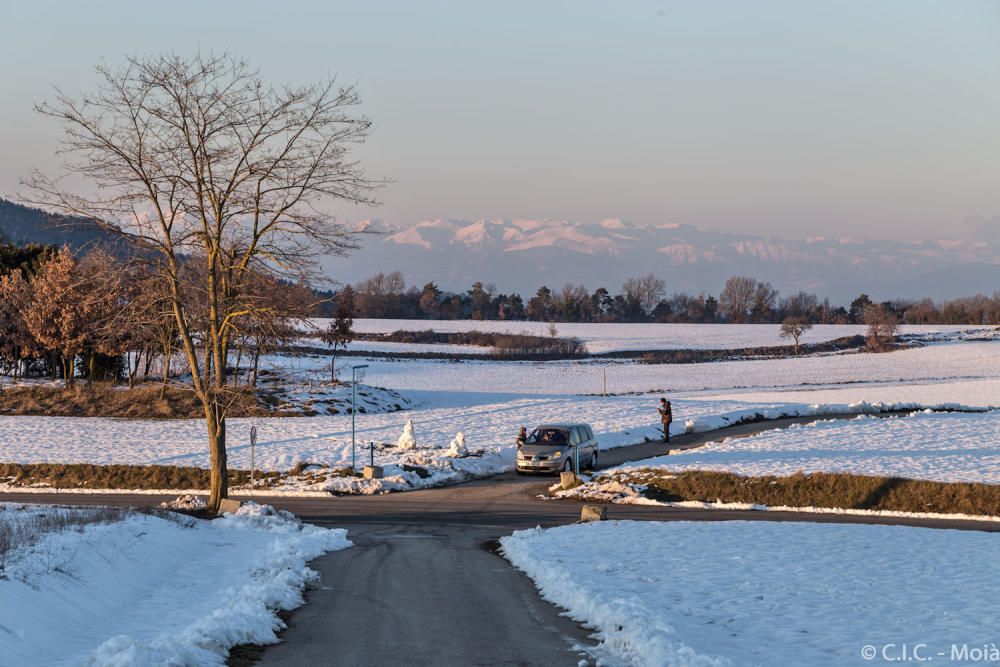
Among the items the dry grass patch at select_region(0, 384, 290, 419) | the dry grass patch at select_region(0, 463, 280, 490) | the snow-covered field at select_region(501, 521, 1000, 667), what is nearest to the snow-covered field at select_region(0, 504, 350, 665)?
the snow-covered field at select_region(501, 521, 1000, 667)

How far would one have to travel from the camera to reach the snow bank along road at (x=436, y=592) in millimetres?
10805

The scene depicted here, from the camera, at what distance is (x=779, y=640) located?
37.0 ft

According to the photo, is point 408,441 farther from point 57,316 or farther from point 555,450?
point 57,316

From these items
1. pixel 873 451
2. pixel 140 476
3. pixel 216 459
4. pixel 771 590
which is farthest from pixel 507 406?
pixel 771 590

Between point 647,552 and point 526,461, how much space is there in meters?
19.3

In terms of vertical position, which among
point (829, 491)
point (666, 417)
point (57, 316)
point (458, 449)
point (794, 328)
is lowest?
point (458, 449)

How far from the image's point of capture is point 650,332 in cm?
13525

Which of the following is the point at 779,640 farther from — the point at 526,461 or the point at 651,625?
the point at 526,461

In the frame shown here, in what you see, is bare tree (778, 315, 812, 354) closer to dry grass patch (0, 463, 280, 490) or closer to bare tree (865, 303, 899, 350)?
bare tree (865, 303, 899, 350)

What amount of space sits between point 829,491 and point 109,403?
4662cm

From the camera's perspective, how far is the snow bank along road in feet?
35.4

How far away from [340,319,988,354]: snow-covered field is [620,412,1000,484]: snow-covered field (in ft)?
216

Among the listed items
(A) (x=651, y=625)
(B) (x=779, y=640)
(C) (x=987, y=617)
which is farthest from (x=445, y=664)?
(C) (x=987, y=617)

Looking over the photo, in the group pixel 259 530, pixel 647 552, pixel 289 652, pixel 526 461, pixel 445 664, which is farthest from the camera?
pixel 526 461
